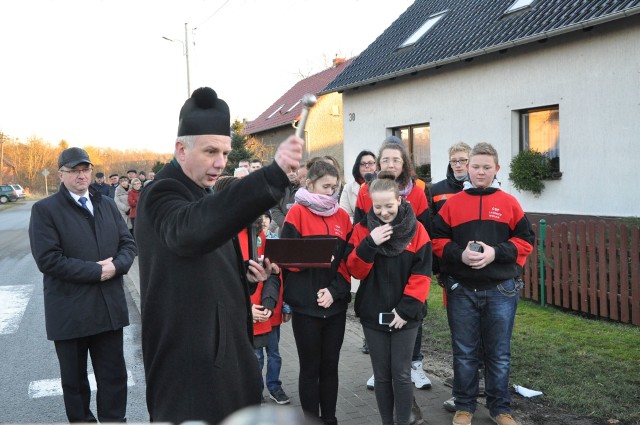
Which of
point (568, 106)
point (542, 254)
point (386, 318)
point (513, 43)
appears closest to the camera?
point (386, 318)

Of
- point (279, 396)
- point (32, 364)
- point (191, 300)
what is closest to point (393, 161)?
point (279, 396)

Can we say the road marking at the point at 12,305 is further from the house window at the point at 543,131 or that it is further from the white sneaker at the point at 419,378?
the house window at the point at 543,131

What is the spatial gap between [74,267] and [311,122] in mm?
27239

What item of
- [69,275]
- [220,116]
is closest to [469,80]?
[69,275]

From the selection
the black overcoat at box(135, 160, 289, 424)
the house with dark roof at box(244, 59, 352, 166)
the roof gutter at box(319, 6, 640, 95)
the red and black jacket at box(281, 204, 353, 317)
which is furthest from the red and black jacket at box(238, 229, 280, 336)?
the house with dark roof at box(244, 59, 352, 166)

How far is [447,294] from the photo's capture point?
4625 mm

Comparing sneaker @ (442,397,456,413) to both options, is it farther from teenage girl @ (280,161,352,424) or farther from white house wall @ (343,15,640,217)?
white house wall @ (343,15,640,217)

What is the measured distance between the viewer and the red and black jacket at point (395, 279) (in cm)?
411

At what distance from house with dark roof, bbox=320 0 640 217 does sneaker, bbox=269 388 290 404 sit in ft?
24.2

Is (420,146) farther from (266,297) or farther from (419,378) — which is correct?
(266,297)

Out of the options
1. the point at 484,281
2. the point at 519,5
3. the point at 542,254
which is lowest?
the point at 542,254

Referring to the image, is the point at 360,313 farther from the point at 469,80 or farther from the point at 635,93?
the point at 469,80

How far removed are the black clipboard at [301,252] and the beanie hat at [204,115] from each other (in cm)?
169

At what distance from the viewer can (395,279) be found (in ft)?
13.8
